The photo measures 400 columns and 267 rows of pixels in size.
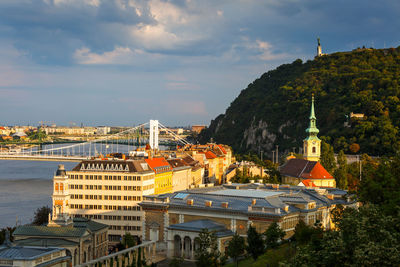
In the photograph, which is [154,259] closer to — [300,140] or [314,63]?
[300,140]

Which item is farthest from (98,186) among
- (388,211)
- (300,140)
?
(300,140)

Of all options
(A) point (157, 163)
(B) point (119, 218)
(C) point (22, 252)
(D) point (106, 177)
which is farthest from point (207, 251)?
(A) point (157, 163)

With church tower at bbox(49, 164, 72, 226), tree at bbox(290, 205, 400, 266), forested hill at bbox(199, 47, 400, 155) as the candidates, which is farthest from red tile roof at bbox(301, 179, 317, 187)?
tree at bbox(290, 205, 400, 266)

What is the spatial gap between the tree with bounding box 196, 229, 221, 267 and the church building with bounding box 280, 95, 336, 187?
2919 centimetres

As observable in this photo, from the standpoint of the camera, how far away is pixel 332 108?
132m

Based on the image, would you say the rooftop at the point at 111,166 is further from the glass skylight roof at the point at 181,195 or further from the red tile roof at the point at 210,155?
the red tile roof at the point at 210,155

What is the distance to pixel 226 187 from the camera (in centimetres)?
6581

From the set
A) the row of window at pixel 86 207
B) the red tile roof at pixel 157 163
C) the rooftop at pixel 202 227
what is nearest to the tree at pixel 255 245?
the rooftop at pixel 202 227

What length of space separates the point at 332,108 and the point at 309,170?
53978 mm

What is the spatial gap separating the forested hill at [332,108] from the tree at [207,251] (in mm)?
58926

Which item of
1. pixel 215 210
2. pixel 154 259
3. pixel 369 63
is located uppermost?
pixel 369 63

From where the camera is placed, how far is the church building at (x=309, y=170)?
258 ft

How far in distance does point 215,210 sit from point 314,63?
13298 centimetres

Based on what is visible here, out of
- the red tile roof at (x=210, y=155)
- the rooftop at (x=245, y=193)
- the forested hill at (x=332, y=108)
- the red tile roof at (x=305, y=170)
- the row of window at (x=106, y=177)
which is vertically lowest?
the rooftop at (x=245, y=193)
